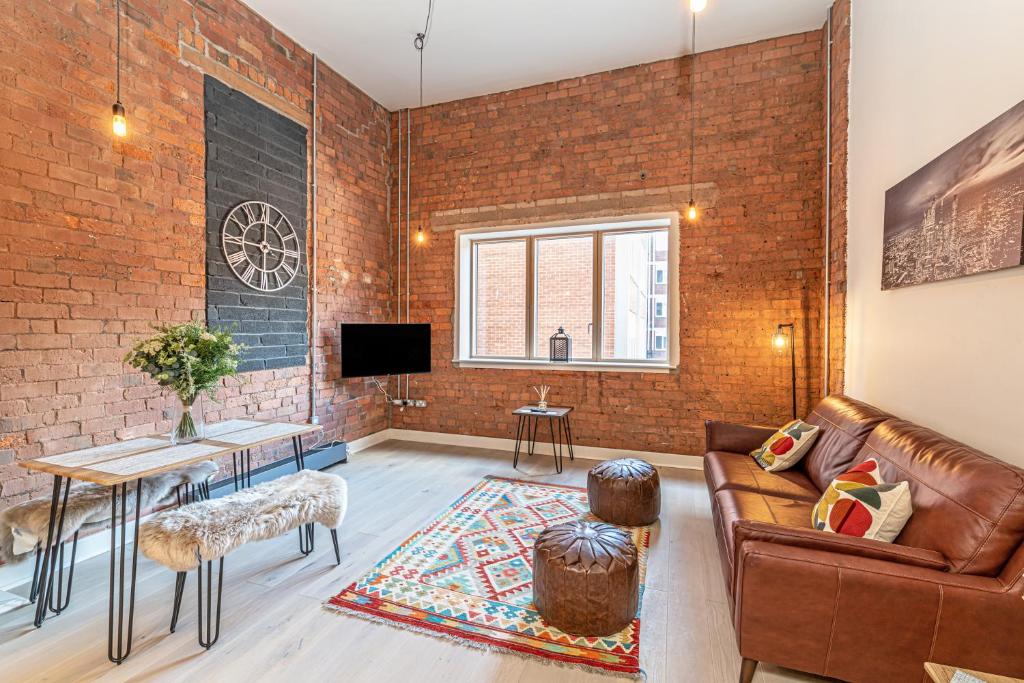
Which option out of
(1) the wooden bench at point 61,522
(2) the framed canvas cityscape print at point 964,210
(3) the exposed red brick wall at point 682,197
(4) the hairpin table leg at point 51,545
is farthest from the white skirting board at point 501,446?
(4) the hairpin table leg at point 51,545

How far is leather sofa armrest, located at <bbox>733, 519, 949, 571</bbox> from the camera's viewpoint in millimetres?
1502

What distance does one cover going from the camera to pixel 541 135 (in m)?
4.79

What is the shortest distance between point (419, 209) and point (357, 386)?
2173 mm

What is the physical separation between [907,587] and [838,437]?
142 cm

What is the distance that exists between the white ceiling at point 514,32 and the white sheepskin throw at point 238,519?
3726mm

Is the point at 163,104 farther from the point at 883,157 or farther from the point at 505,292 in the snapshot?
the point at 883,157

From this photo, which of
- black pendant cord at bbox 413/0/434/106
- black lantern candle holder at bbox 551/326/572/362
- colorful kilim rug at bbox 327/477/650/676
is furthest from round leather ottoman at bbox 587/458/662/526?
black pendant cord at bbox 413/0/434/106

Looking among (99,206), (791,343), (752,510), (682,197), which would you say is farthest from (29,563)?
(791,343)

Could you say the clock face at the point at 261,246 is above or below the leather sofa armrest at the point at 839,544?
above

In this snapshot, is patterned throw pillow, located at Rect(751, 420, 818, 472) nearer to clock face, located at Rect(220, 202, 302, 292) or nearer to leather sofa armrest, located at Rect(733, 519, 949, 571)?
leather sofa armrest, located at Rect(733, 519, 949, 571)

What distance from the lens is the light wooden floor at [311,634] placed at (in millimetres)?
1753

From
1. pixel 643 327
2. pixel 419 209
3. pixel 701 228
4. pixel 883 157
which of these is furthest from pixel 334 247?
pixel 883 157

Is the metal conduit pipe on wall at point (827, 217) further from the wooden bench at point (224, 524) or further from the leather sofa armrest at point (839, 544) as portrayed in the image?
the wooden bench at point (224, 524)

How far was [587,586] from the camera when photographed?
1.92m
